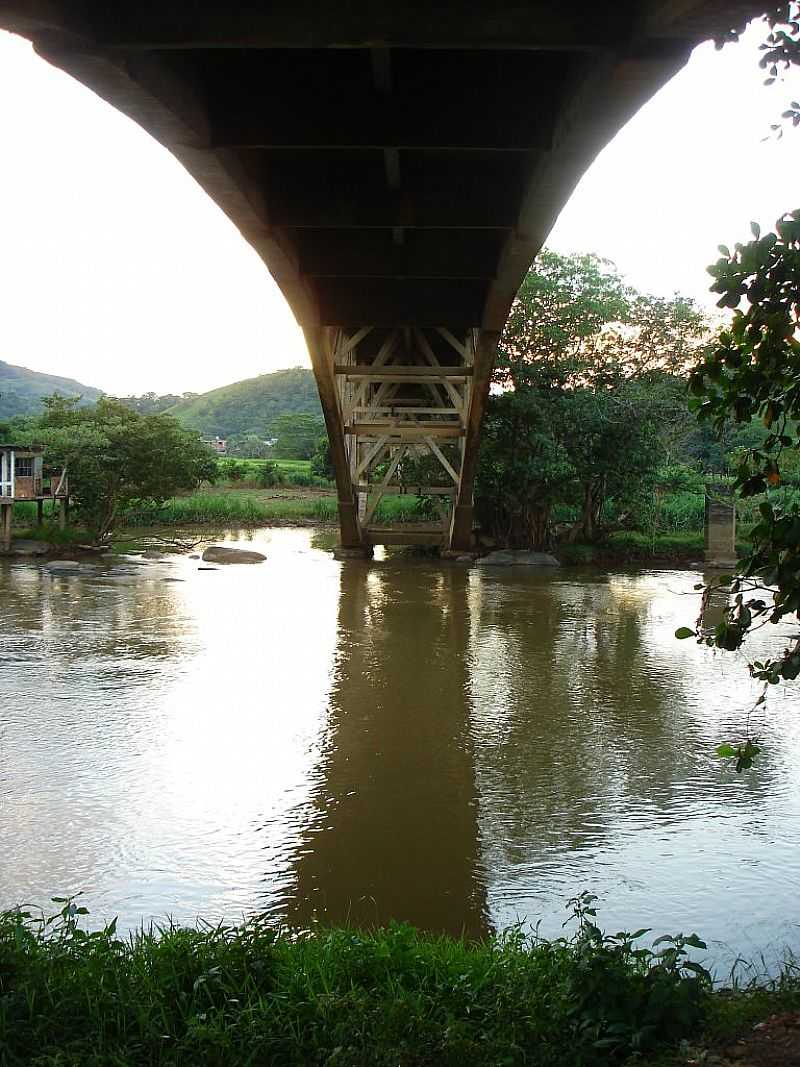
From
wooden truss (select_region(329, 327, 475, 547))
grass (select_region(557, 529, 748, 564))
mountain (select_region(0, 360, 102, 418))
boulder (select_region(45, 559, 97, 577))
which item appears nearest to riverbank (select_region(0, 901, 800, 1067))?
wooden truss (select_region(329, 327, 475, 547))

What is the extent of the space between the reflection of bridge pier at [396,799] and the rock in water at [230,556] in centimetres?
1021

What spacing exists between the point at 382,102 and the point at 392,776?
459cm

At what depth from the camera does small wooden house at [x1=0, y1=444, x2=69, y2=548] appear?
22312mm

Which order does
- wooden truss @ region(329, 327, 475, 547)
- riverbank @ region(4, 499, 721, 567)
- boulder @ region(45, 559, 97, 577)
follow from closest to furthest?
wooden truss @ region(329, 327, 475, 547), boulder @ region(45, 559, 97, 577), riverbank @ region(4, 499, 721, 567)

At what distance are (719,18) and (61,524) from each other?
22823 millimetres

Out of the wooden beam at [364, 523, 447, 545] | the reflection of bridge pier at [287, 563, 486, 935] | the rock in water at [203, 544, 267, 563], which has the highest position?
the wooden beam at [364, 523, 447, 545]

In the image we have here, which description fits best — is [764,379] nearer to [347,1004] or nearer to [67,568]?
[347,1004]

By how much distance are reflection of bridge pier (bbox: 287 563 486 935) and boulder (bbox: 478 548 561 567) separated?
10082mm

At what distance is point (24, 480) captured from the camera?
2288 cm

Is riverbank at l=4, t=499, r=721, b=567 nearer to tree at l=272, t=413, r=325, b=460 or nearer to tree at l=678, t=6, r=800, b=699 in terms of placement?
tree at l=678, t=6, r=800, b=699

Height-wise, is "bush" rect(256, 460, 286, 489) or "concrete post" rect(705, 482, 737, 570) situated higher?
"bush" rect(256, 460, 286, 489)

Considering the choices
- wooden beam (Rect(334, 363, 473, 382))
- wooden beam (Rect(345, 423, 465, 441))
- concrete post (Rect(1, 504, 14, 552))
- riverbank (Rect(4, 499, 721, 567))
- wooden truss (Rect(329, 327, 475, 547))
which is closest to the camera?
wooden beam (Rect(334, 363, 473, 382))

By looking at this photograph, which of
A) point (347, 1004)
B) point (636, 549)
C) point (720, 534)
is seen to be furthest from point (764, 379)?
point (636, 549)

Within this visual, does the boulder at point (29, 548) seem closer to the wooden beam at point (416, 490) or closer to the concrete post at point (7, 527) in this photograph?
the concrete post at point (7, 527)
